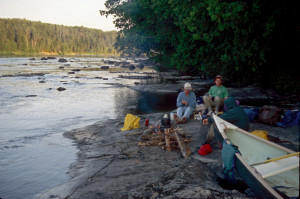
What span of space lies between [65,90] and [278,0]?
1931 cm

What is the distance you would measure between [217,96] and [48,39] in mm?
148429

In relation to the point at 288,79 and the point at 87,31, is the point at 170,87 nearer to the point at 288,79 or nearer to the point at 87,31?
Answer: the point at 288,79

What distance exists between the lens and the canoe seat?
4336mm

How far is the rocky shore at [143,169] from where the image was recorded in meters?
5.21

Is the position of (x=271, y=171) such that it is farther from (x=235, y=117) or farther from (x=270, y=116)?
(x=270, y=116)

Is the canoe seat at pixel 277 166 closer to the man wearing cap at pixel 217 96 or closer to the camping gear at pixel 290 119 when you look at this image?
the camping gear at pixel 290 119

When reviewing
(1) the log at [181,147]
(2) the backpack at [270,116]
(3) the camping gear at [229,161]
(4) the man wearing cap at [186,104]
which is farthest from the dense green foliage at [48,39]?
(3) the camping gear at [229,161]

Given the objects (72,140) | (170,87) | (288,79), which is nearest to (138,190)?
(72,140)

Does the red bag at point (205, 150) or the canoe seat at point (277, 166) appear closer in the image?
the canoe seat at point (277, 166)

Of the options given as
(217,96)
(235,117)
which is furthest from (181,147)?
(217,96)

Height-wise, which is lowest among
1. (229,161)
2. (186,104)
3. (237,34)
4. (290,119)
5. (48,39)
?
(229,161)

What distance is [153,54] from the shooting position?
113ft

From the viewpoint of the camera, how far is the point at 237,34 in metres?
14.2

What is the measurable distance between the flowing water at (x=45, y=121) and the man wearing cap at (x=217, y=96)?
5.29 meters
